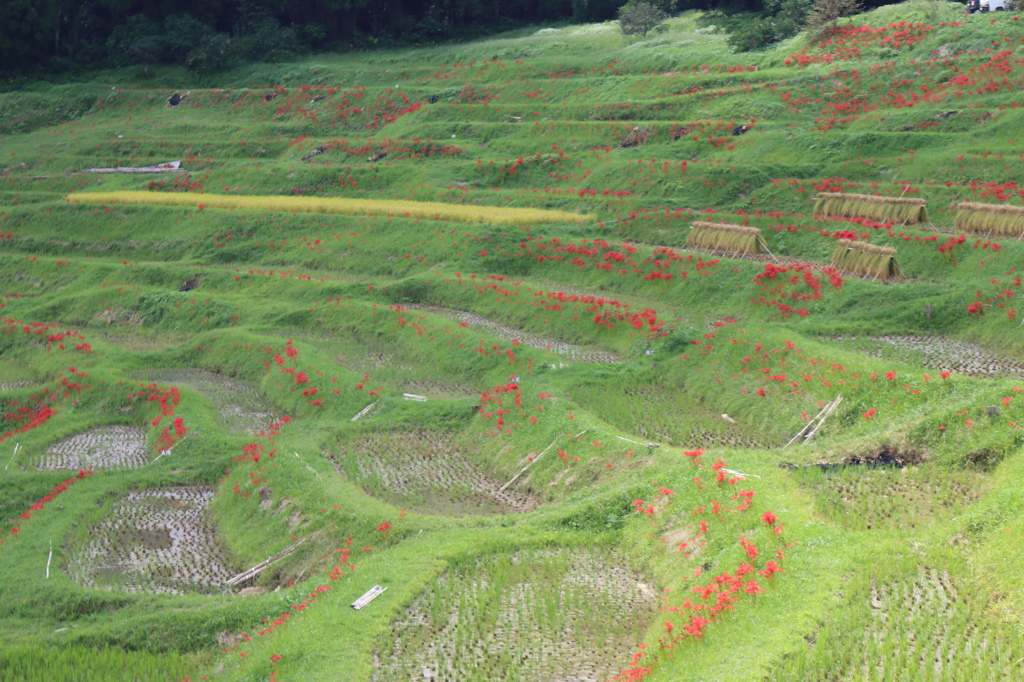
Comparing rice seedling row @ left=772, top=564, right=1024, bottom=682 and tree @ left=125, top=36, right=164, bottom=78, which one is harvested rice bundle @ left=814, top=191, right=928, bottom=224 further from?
tree @ left=125, top=36, right=164, bottom=78

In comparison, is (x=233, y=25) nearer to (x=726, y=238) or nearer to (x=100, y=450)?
(x=726, y=238)

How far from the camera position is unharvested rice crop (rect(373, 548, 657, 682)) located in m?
14.9

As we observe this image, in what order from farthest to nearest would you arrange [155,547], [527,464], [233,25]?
[233,25] < [527,464] < [155,547]

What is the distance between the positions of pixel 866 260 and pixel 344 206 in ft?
85.1

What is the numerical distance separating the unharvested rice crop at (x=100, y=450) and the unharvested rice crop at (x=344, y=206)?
19.1 metres

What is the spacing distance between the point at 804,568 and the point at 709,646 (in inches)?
83.5

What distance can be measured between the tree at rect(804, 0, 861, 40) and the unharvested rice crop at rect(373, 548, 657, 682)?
46456mm

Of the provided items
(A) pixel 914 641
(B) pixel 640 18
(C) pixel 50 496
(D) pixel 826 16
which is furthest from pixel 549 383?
(B) pixel 640 18

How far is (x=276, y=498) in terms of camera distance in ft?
74.2

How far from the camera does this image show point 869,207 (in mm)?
36219

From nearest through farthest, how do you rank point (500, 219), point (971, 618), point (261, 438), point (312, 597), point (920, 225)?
1. point (971, 618)
2. point (312, 597)
3. point (261, 438)
4. point (920, 225)
5. point (500, 219)

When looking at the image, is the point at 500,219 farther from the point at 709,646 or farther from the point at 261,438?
the point at 709,646

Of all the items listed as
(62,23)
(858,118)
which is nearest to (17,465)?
(858,118)

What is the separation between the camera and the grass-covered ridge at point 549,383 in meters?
15.4
